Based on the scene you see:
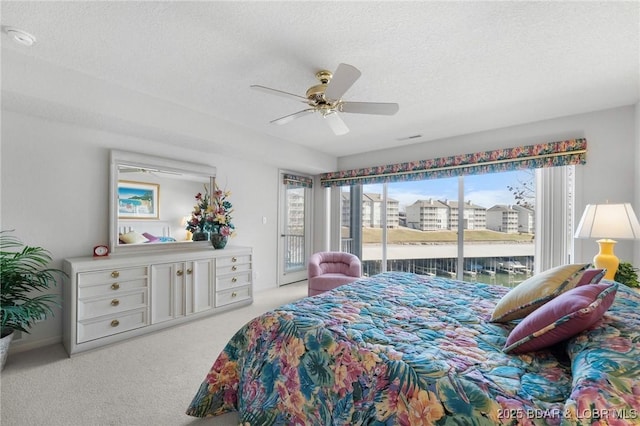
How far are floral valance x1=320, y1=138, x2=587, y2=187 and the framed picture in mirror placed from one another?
291 centimetres

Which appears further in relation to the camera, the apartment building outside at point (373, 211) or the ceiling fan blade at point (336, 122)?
the apartment building outside at point (373, 211)

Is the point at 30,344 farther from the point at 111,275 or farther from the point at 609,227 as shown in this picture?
the point at 609,227

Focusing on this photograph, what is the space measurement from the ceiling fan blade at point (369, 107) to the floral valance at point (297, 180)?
9.03ft

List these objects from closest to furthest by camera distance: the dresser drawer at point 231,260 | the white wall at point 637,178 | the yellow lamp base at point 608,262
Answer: the yellow lamp base at point 608,262, the white wall at point 637,178, the dresser drawer at point 231,260

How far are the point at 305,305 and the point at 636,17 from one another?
252 centimetres

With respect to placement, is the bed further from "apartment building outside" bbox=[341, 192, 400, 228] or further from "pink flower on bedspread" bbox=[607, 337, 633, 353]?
"apartment building outside" bbox=[341, 192, 400, 228]

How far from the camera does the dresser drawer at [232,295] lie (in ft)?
11.3

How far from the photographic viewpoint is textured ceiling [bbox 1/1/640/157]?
5.13 feet

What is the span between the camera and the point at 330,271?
13.6ft

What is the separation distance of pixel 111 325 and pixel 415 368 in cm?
279

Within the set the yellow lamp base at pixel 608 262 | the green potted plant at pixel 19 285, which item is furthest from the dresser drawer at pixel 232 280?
the yellow lamp base at pixel 608 262

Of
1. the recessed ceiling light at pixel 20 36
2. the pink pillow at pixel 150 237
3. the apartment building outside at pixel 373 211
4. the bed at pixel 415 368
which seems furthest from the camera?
the apartment building outside at pixel 373 211

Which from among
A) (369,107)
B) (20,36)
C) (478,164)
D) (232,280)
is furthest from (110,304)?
(478,164)

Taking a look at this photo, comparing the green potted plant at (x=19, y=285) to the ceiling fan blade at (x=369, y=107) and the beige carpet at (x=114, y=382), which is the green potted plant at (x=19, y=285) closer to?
the beige carpet at (x=114, y=382)
